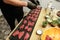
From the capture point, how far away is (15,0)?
1.22 m

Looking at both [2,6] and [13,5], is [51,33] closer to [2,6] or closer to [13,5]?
[13,5]

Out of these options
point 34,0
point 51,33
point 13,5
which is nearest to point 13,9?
Answer: point 13,5

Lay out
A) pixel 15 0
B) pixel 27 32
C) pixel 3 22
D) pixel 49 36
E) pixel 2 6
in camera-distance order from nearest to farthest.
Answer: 1. pixel 49 36
2. pixel 27 32
3. pixel 15 0
4. pixel 2 6
5. pixel 3 22

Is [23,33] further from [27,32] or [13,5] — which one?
[13,5]

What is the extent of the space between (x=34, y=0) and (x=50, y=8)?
211 mm

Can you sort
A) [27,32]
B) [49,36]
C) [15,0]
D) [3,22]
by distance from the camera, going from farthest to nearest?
[3,22]
[15,0]
[27,32]
[49,36]

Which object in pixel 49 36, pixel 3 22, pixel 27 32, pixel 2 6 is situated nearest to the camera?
pixel 49 36

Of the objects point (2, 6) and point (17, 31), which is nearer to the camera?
point (17, 31)

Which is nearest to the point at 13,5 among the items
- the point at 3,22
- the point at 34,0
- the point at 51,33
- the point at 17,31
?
the point at 34,0

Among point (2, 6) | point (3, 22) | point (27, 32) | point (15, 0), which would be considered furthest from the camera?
point (3, 22)

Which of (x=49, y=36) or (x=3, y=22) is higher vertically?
(x=49, y=36)

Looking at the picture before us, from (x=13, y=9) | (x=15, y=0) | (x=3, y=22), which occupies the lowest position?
(x=3, y=22)

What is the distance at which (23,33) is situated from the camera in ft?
3.26

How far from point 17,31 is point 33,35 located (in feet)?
0.46
